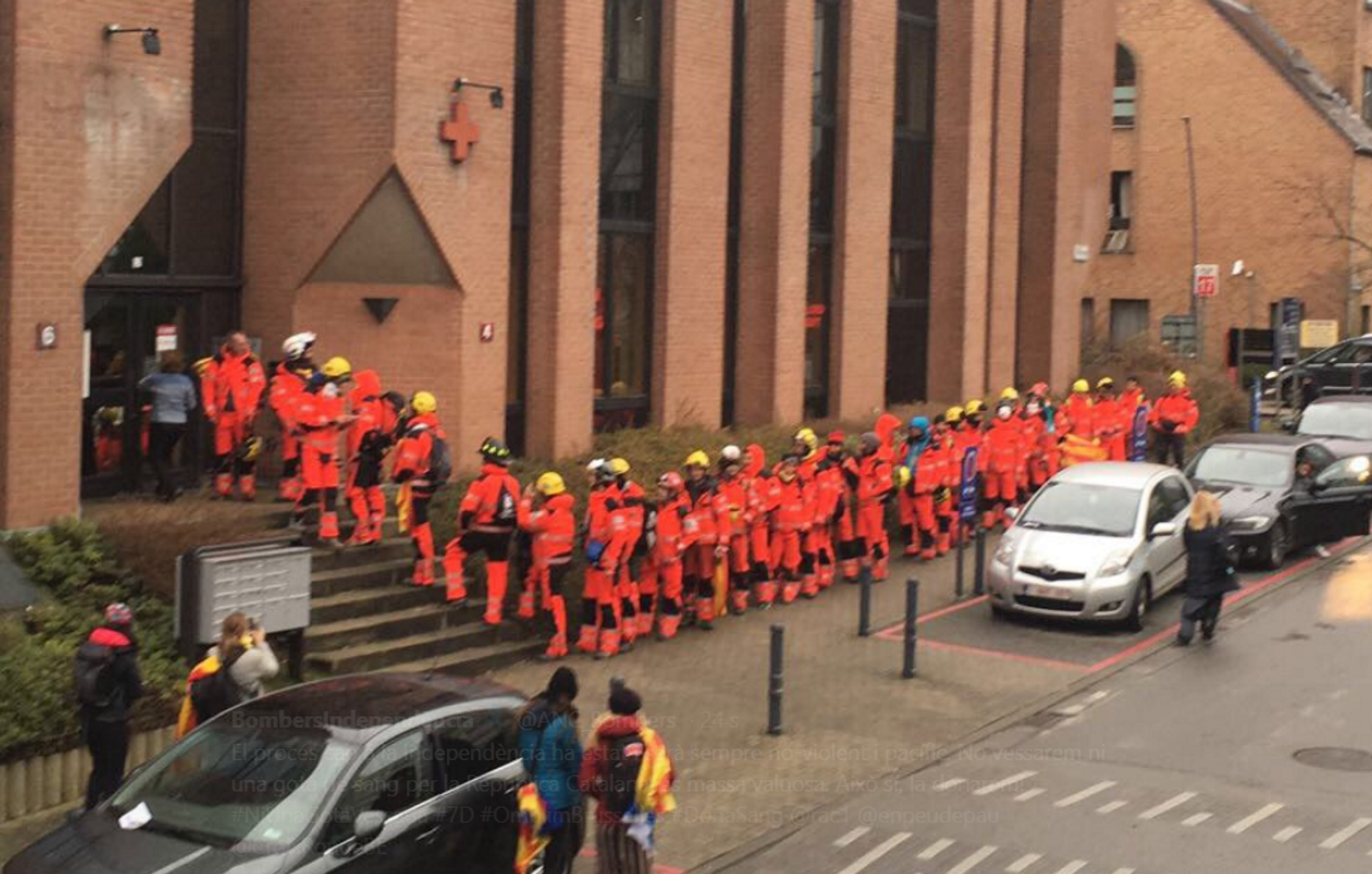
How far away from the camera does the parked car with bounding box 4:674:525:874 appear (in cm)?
838

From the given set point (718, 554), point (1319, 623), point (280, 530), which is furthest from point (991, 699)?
point (280, 530)

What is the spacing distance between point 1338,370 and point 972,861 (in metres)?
29.4

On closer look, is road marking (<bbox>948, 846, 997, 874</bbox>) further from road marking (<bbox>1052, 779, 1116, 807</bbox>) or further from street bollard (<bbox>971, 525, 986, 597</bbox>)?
street bollard (<bbox>971, 525, 986, 597</bbox>)

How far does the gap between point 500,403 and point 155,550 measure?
21.2 ft

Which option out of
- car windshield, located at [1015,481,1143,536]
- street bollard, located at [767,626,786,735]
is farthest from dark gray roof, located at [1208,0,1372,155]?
street bollard, located at [767,626,786,735]

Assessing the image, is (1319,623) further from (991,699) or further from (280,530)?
(280,530)

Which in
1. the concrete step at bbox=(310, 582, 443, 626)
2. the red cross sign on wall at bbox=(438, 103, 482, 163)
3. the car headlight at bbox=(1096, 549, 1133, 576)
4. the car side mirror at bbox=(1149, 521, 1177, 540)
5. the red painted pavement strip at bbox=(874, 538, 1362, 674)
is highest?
the red cross sign on wall at bbox=(438, 103, 482, 163)

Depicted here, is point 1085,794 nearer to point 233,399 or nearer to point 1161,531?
point 1161,531

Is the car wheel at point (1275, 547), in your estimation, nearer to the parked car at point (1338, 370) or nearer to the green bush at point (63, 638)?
the green bush at point (63, 638)

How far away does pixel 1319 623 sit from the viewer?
59.5ft

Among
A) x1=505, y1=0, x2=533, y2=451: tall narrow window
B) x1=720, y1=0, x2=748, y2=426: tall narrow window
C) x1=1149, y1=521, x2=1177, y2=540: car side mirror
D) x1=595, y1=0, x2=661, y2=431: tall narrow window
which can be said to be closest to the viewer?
x1=1149, y1=521, x2=1177, y2=540: car side mirror

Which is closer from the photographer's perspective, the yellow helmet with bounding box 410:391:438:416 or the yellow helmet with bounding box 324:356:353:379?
the yellow helmet with bounding box 324:356:353:379

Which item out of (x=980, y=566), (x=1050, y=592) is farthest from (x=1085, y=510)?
(x=980, y=566)

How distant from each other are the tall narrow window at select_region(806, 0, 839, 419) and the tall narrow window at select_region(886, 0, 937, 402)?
2.27 m
